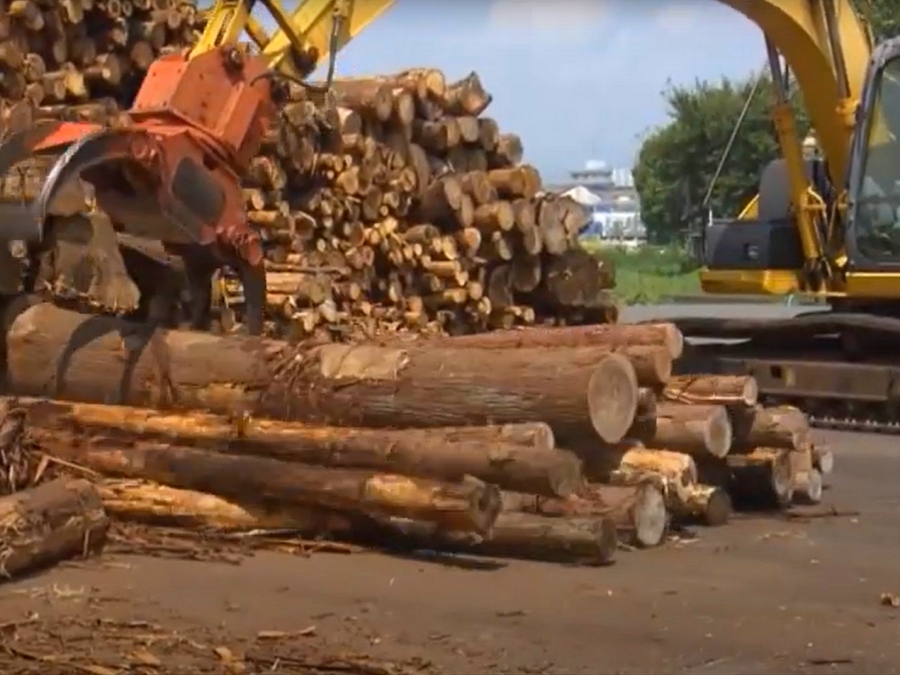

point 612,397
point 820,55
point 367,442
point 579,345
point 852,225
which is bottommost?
point 367,442

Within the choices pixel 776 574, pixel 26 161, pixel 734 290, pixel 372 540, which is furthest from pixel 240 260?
pixel 734 290

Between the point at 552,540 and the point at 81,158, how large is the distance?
8.70ft

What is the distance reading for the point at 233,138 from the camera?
328 inches

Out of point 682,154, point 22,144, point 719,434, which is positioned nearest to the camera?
point 22,144

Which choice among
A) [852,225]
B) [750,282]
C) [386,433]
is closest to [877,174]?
[852,225]

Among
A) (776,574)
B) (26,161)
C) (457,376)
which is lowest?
(776,574)

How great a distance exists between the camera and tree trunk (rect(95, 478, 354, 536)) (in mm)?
7203

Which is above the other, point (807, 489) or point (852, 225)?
point (852, 225)

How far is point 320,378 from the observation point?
290 inches

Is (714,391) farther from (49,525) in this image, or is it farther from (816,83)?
(816,83)

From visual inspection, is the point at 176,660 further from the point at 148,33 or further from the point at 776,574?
the point at 148,33

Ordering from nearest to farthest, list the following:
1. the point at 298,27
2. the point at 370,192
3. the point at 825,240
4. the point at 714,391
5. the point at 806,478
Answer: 1. the point at 714,391
2. the point at 806,478
3. the point at 298,27
4. the point at 370,192
5. the point at 825,240

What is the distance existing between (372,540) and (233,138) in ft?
7.46

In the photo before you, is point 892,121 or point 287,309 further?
point 892,121
